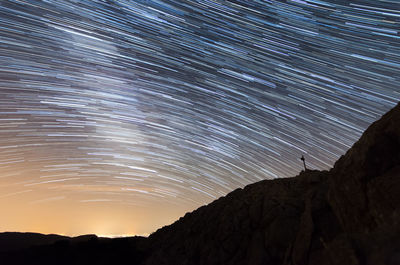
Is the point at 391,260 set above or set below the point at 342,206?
below

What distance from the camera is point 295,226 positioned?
1391 cm

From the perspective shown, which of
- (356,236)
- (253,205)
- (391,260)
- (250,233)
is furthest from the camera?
(253,205)

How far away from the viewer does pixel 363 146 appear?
9.14m

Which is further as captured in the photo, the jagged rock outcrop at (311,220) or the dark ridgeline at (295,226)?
the dark ridgeline at (295,226)

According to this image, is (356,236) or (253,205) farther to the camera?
(253,205)

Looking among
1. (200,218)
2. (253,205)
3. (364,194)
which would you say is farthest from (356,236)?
(200,218)

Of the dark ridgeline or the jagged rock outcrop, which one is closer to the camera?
the jagged rock outcrop

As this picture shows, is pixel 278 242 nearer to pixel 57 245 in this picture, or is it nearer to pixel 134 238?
pixel 134 238

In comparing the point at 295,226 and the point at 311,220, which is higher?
the point at 295,226

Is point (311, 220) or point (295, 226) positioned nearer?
point (311, 220)

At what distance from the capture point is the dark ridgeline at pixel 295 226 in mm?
5259

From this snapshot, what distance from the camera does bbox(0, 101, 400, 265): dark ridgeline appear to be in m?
5.26

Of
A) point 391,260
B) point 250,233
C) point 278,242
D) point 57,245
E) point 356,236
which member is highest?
point 57,245

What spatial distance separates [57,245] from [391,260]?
2681 cm
